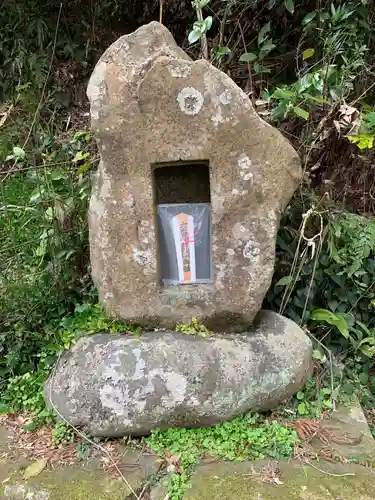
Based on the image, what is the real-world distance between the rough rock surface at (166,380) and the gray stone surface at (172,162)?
18cm

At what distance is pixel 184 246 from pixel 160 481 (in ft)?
3.58

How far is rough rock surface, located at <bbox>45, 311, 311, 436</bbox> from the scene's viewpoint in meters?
2.21

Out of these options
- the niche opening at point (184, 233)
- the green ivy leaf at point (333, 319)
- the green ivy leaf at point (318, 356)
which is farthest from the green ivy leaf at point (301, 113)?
the green ivy leaf at point (318, 356)

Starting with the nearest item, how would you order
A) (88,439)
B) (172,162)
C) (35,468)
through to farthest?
(35,468), (88,439), (172,162)

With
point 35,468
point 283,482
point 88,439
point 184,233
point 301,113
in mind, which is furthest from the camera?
point 301,113

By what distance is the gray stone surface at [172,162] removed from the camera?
7.37ft

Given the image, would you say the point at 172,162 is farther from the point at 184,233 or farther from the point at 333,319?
the point at 333,319

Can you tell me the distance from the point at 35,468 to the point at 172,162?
148cm

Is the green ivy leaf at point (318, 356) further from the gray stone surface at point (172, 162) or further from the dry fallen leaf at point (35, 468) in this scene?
the dry fallen leaf at point (35, 468)

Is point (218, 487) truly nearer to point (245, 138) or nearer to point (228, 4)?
point (245, 138)

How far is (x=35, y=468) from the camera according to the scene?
6.98 feet

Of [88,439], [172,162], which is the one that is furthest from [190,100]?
[88,439]

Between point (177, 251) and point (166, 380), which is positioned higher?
point (177, 251)

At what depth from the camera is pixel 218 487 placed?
1979mm
